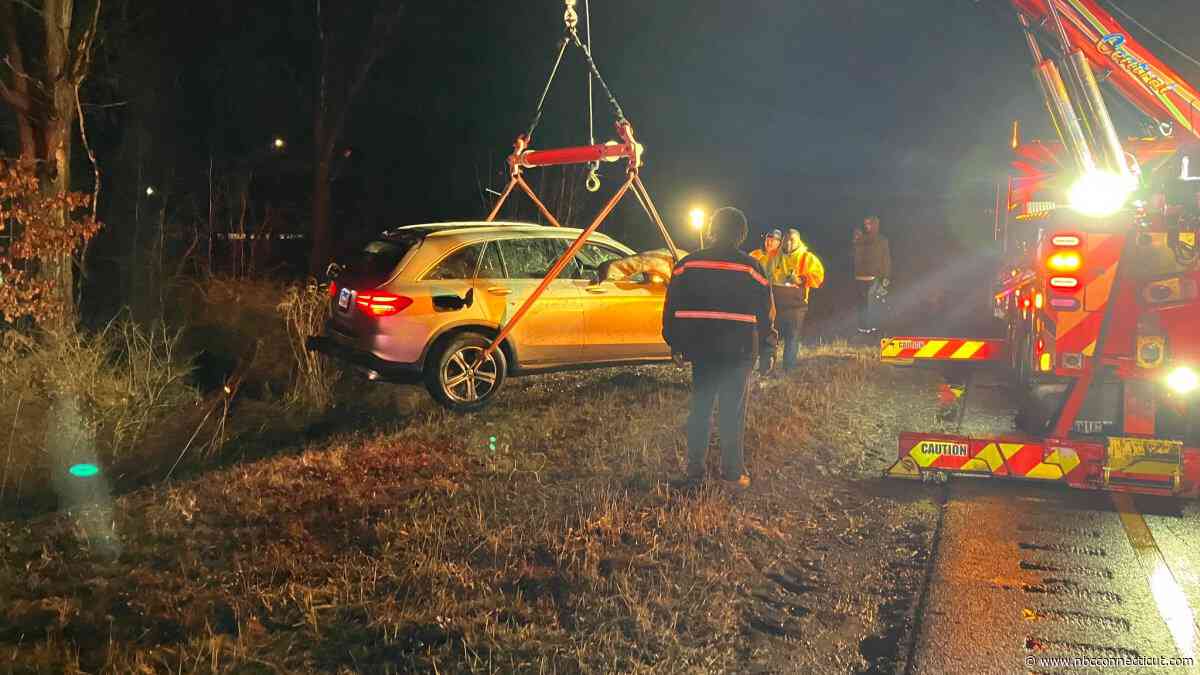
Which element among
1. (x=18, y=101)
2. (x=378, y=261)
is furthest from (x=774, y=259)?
(x=18, y=101)

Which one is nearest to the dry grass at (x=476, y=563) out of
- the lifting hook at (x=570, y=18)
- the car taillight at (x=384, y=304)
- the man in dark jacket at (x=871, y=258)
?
the car taillight at (x=384, y=304)

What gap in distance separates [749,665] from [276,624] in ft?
6.43

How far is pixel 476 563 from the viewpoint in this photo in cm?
545

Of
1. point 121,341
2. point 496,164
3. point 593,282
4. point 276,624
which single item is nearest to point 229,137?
point 496,164

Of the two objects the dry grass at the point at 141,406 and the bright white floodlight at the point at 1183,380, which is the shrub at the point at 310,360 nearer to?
the dry grass at the point at 141,406

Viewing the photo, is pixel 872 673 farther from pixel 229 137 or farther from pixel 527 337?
pixel 229 137

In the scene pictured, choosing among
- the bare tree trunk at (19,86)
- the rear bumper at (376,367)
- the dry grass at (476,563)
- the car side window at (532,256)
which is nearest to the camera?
the dry grass at (476,563)

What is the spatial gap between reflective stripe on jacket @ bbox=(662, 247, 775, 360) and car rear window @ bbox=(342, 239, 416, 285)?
3.03 metres

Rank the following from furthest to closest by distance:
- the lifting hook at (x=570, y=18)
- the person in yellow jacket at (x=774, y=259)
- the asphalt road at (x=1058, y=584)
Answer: the person in yellow jacket at (x=774, y=259)
the lifting hook at (x=570, y=18)
the asphalt road at (x=1058, y=584)

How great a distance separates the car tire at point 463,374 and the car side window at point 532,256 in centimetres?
72

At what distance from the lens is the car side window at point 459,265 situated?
918 cm

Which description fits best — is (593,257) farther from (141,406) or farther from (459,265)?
(141,406)

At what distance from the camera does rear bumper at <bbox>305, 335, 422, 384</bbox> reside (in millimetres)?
8977

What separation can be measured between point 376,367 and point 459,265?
1111mm
